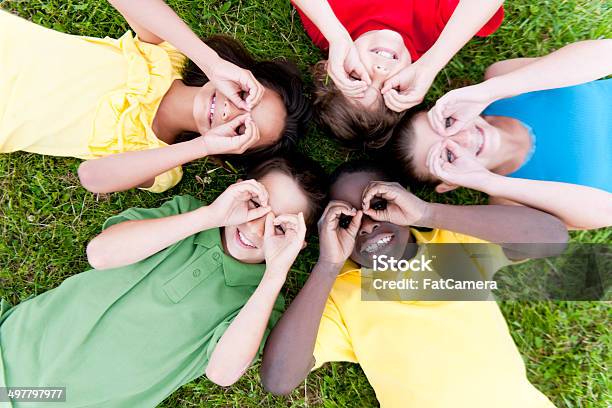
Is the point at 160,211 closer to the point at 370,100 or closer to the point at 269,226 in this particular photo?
the point at 269,226

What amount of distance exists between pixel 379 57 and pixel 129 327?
1613 millimetres

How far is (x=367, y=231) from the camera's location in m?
2.25

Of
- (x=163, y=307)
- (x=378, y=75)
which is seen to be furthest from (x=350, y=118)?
(x=163, y=307)

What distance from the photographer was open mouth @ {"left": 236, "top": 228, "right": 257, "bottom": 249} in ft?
7.47

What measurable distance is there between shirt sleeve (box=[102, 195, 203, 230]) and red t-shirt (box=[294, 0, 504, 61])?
116cm

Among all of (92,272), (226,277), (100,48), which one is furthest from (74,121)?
(226,277)

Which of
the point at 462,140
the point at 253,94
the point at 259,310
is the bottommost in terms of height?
the point at 259,310

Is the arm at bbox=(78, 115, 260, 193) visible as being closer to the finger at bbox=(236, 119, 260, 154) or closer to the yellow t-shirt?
the finger at bbox=(236, 119, 260, 154)

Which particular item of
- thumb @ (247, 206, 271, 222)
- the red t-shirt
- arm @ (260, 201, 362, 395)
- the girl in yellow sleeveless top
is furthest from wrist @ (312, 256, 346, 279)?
the red t-shirt

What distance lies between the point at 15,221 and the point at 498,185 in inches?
99.3

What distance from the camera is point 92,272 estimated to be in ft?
7.84

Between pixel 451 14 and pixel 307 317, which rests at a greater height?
pixel 451 14

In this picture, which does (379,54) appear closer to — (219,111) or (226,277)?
(219,111)

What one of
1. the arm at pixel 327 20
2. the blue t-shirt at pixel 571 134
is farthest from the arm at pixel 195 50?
the blue t-shirt at pixel 571 134
